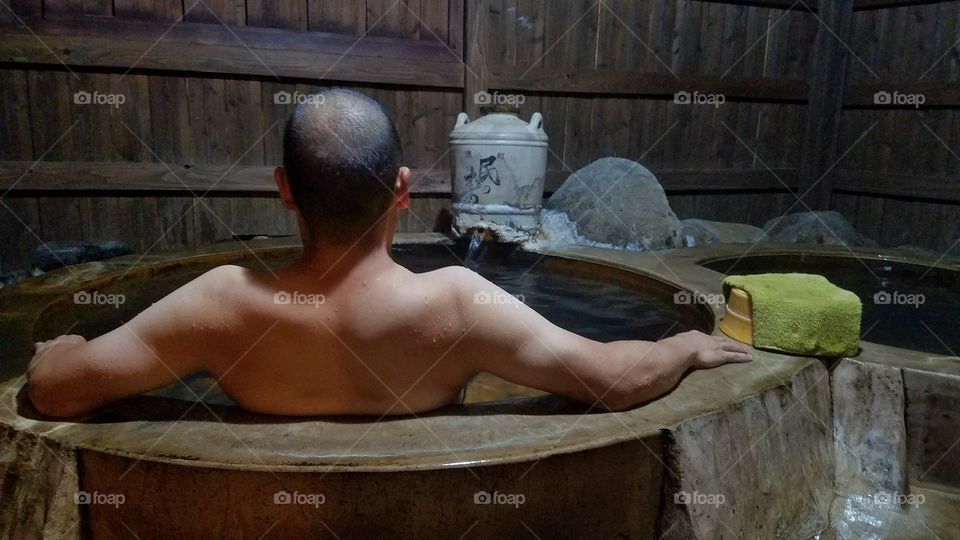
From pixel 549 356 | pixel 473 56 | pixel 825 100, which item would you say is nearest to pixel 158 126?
pixel 473 56

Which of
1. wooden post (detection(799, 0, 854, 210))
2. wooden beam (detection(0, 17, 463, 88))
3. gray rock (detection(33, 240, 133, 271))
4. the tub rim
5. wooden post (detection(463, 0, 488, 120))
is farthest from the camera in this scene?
wooden post (detection(799, 0, 854, 210))

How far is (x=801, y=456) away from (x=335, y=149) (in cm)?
166

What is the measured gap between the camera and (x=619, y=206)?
519 centimetres

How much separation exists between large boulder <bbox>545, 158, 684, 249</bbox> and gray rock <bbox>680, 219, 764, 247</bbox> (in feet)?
0.93

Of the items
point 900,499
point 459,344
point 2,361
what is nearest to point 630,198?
point 900,499

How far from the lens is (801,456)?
1946 millimetres

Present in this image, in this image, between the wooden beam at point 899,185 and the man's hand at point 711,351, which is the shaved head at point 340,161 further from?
the wooden beam at point 899,185

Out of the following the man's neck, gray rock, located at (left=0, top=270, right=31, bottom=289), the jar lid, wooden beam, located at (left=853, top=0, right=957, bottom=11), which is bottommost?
gray rock, located at (left=0, top=270, right=31, bottom=289)

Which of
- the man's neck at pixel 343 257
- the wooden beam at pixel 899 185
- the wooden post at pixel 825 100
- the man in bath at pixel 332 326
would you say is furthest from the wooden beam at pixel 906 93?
the man's neck at pixel 343 257

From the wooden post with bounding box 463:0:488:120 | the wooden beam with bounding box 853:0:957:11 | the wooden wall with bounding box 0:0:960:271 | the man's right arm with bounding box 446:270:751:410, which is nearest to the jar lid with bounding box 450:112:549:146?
the wooden post with bounding box 463:0:488:120

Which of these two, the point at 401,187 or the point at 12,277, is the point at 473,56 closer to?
the point at 12,277

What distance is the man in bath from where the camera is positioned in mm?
1408

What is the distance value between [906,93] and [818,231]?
6.26 ft

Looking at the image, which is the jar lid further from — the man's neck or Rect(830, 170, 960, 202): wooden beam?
Rect(830, 170, 960, 202): wooden beam
